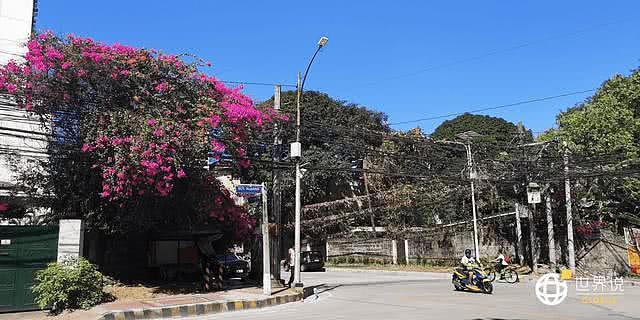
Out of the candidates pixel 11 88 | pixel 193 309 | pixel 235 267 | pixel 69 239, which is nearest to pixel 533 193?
pixel 235 267

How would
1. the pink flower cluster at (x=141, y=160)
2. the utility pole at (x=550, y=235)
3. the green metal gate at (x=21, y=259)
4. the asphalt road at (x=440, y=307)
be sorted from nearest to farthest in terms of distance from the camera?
the asphalt road at (x=440, y=307), the green metal gate at (x=21, y=259), the pink flower cluster at (x=141, y=160), the utility pole at (x=550, y=235)

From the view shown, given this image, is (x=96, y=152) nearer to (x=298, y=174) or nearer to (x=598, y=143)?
(x=298, y=174)

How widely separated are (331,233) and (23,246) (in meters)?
27.5

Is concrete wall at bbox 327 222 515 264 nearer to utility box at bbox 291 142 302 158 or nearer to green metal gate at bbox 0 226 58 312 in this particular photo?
utility box at bbox 291 142 302 158

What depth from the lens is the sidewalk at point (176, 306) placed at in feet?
39.7

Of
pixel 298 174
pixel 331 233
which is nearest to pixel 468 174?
pixel 331 233

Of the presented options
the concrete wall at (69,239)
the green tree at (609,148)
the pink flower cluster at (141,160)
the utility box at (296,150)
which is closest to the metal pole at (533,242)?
the green tree at (609,148)

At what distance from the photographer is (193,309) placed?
13031 millimetres

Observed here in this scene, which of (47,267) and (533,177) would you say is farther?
(533,177)

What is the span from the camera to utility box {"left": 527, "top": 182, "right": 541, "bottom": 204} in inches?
974

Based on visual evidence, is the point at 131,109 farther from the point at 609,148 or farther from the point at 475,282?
the point at 609,148

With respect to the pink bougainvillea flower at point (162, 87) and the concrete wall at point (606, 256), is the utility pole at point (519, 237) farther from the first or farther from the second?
the pink bougainvillea flower at point (162, 87)

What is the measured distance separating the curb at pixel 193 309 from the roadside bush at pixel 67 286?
149cm

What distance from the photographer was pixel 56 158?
1583 cm
